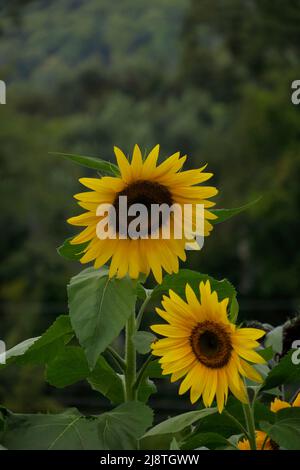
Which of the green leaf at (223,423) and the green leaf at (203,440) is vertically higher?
the green leaf at (223,423)

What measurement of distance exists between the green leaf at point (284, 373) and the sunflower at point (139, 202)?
83 millimetres

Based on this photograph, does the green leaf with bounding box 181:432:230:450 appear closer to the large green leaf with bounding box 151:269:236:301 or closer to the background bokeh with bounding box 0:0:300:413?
the large green leaf with bounding box 151:269:236:301

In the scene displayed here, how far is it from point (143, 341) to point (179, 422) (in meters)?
0.09

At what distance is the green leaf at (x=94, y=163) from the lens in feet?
1.91

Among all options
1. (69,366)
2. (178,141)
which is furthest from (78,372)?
(178,141)

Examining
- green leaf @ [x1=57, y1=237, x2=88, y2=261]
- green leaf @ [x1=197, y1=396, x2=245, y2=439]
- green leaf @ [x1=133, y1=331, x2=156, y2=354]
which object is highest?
green leaf @ [x1=57, y1=237, x2=88, y2=261]

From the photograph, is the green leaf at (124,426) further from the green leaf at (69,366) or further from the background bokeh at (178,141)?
the background bokeh at (178,141)

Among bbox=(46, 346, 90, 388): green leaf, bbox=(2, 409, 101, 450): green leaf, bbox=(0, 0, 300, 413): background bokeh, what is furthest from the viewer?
bbox=(0, 0, 300, 413): background bokeh

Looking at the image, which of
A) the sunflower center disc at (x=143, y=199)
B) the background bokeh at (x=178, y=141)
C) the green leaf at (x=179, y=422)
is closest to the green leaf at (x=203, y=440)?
the green leaf at (x=179, y=422)

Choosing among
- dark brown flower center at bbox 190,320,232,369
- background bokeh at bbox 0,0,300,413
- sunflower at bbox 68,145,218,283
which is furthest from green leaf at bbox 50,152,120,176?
background bokeh at bbox 0,0,300,413

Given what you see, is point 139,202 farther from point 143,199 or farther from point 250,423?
point 250,423

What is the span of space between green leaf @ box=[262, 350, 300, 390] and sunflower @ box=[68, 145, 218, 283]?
0.27 feet

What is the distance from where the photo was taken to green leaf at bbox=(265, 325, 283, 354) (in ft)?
2.07
